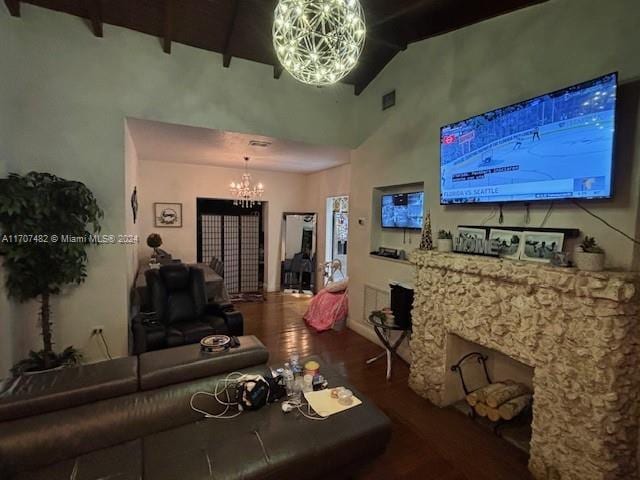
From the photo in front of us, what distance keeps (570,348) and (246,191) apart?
532 centimetres

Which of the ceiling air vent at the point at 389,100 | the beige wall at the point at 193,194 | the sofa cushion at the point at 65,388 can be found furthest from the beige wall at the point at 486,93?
the sofa cushion at the point at 65,388

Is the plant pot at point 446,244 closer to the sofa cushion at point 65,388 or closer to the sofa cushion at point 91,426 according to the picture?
the sofa cushion at point 91,426

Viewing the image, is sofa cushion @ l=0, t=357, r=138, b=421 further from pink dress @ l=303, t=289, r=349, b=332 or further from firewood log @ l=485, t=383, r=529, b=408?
pink dress @ l=303, t=289, r=349, b=332

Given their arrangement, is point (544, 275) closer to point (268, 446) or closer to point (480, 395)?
point (480, 395)

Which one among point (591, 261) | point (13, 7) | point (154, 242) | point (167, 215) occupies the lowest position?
point (154, 242)

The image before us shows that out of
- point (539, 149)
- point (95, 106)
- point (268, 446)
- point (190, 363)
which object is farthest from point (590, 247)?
point (95, 106)

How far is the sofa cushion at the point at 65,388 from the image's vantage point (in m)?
1.73

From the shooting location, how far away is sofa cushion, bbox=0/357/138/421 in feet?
5.68

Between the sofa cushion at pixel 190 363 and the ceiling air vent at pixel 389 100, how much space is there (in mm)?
3372

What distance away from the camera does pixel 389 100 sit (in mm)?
4055

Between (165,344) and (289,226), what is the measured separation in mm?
4411

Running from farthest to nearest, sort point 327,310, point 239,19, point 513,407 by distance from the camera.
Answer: point 327,310 → point 239,19 → point 513,407

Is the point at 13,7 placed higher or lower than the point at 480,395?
higher

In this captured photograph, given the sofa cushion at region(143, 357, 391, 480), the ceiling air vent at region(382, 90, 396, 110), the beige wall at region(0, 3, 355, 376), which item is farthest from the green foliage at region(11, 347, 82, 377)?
the ceiling air vent at region(382, 90, 396, 110)
